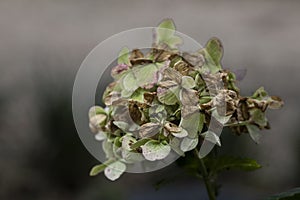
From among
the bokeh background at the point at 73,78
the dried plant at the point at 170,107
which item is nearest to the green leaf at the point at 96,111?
the dried plant at the point at 170,107

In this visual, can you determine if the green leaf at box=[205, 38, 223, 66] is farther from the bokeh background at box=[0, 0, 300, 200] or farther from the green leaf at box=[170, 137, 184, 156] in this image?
the bokeh background at box=[0, 0, 300, 200]

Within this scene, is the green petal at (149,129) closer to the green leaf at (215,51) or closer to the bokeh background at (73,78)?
the green leaf at (215,51)

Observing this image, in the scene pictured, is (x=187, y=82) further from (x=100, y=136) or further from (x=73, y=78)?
(x=73, y=78)

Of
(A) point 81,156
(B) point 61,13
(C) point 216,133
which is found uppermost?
(C) point 216,133

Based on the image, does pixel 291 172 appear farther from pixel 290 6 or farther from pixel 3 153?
pixel 3 153

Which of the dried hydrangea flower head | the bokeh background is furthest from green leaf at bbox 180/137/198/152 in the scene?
the bokeh background

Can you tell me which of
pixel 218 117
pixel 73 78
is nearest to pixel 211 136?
pixel 218 117

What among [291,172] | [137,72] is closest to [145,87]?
[137,72]
